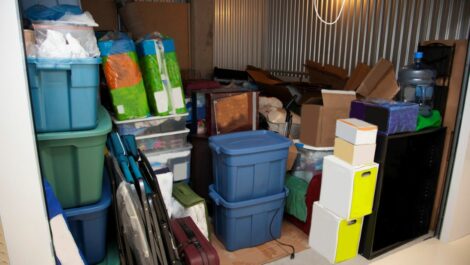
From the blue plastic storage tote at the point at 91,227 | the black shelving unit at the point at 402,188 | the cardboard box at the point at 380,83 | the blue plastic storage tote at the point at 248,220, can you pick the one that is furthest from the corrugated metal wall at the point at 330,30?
the blue plastic storage tote at the point at 91,227

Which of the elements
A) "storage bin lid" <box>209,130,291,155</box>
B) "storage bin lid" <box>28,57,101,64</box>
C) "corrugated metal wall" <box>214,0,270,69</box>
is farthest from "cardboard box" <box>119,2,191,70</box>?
"storage bin lid" <box>28,57,101,64</box>

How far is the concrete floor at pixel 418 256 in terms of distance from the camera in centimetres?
220

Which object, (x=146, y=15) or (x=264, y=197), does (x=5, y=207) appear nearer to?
(x=264, y=197)

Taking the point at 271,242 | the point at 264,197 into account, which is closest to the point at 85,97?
the point at 264,197

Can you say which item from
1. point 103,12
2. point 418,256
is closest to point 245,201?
point 418,256

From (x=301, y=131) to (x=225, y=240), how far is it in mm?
1089

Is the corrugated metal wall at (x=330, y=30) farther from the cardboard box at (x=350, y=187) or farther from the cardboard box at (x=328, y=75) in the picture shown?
the cardboard box at (x=350, y=187)

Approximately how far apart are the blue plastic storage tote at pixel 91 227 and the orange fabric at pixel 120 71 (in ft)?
2.47

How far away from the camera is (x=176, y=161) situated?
260cm

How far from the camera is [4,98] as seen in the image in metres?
1.12

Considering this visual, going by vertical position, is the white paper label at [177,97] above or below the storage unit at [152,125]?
above

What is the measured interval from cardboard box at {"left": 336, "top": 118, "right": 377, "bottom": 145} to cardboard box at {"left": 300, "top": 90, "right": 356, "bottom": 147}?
440 millimetres

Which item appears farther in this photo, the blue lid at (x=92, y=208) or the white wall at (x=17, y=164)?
the blue lid at (x=92, y=208)

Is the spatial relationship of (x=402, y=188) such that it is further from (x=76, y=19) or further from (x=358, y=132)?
(x=76, y=19)
